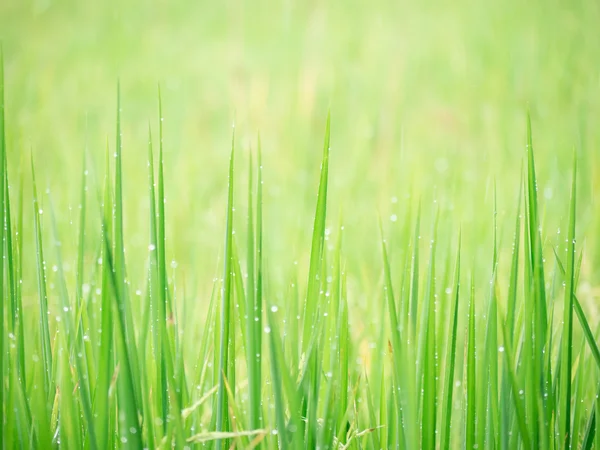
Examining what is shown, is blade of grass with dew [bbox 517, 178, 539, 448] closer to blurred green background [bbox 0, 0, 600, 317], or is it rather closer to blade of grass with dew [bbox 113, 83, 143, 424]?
blade of grass with dew [bbox 113, 83, 143, 424]

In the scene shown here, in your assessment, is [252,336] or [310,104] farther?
[310,104]

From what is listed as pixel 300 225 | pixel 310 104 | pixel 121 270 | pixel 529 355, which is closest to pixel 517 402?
pixel 529 355

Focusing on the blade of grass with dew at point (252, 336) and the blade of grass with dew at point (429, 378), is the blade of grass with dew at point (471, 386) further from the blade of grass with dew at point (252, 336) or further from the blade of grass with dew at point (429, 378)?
the blade of grass with dew at point (252, 336)

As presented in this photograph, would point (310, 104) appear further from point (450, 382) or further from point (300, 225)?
point (450, 382)

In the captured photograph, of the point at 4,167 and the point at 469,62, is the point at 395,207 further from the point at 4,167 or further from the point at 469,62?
the point at 4,167

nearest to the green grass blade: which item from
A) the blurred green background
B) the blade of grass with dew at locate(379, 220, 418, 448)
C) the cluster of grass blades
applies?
the cluster of grass blades

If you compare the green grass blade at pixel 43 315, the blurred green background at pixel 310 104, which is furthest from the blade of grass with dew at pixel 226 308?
the blurred green background at pixel 310 104

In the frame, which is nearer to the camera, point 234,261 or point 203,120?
point 234,261

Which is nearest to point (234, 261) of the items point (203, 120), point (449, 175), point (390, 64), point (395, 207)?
point (395, 207)
